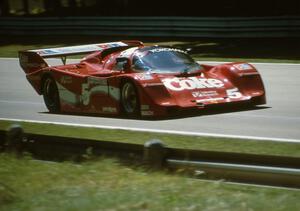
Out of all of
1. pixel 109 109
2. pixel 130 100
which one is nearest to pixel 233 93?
pixel 130 100

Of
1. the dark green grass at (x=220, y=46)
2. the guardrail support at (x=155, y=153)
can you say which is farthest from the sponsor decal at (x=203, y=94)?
the dark green grass at (x=220, y=46)

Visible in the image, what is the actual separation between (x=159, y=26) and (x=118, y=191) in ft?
79.8

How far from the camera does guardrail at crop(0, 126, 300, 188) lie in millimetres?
6574

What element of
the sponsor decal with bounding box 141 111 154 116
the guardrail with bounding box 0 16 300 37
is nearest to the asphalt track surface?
the sponsor decal with bounding box 141 111 154 116

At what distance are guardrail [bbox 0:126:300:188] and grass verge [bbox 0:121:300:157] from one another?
6.36 ft

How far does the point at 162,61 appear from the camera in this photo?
13008 millimetres

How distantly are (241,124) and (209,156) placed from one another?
4577mm

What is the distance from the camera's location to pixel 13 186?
7.16 meters

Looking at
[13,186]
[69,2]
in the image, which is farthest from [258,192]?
[69,2]

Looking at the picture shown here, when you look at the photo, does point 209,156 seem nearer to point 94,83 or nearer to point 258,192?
point 258,192

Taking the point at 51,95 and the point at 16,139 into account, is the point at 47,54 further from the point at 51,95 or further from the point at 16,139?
the point at 16,139

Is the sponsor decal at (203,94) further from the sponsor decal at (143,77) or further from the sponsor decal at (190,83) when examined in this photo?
the sponsor decal at (143,77)

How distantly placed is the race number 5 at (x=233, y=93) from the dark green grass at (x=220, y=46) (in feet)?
28.4

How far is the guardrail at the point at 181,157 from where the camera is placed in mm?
6574
